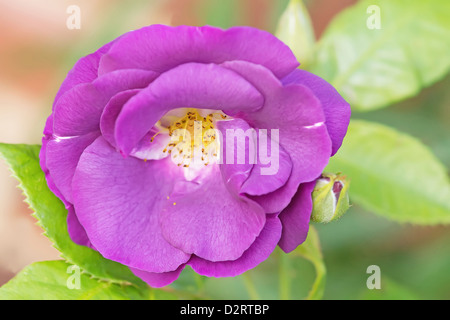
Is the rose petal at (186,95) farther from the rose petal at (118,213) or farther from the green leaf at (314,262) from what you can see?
the green leaf at (314,262)

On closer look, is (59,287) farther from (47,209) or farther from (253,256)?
(253,256)

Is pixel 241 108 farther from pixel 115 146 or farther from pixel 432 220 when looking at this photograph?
pixel 432 220

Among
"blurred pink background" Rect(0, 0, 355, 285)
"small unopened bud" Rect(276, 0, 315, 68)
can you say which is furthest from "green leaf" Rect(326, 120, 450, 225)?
"blurred pink background" Rect(0, 0, 355, 285)

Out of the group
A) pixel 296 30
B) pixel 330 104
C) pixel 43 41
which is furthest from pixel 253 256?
pixel 43 41

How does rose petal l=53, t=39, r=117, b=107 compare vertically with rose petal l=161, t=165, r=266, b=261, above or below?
above

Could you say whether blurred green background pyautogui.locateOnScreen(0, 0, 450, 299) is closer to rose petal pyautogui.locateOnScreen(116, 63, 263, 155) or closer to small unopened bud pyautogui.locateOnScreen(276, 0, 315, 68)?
small unopened bud pyautogui.locateOnScreen(276, 0, 315, 68)

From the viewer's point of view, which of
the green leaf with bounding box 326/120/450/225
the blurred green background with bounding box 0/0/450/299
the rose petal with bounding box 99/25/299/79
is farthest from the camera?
the blurred green background with bounding box 0/0/450/299

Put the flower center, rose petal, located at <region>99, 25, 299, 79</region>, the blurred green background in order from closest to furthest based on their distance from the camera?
rose petal, located at <region>99, 25, 299, 79</region> → the flower center → the blurred green background
